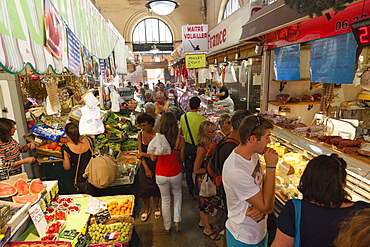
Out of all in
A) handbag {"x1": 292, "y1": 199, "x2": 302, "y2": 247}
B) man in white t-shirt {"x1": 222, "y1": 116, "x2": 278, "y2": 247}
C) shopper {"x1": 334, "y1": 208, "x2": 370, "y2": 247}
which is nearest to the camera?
shopper {"x1": 334, "y1": 208, "x2": 370, "y2": 247}

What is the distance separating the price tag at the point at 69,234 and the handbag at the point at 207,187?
5.73 feet

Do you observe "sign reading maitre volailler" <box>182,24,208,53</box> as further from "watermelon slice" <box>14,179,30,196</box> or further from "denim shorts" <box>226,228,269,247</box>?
"denim shorts" <box>226,228,269,247</box>

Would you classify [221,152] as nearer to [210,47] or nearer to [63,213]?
[63,213]

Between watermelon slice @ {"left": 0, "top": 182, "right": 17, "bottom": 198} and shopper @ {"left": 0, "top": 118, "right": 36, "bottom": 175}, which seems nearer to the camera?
watermelon slice @ {"left": 0, "top": 182, "right": 17, "bottom": 198}

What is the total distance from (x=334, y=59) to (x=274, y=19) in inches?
38.6

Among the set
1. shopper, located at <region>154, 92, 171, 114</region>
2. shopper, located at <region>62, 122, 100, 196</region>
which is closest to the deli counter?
shopper, located at <region>62, 122, 100, 196</region>

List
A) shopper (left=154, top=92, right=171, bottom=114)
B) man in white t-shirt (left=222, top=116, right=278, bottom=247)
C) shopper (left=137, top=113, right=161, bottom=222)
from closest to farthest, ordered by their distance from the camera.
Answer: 1. man in white t-shirt (left=222, top=116, right=278, bottom=247)
2. shopper (left=137, top=113, right=161, bottom=222)
3. shopper (left=154, top=92, right=171, bottom=114)

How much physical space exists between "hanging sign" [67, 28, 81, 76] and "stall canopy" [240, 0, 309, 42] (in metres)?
2.35

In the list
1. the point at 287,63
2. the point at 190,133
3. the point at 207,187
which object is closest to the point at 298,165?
the point at 207,187

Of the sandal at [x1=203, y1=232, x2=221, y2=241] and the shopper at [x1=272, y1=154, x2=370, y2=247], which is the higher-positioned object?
the shopper at [x1=272, y1=154, x2=370, y2=247]

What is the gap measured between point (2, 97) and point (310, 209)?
5.16m

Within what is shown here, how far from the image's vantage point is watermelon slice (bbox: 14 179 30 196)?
2.54 meters

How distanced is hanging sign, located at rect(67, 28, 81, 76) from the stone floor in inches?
111

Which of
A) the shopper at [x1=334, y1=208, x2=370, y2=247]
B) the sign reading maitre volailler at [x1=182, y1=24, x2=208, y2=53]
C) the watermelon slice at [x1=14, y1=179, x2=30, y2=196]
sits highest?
the sign reading maitre volailler at [x1=182, y1=24, x2=208, y2=53]
